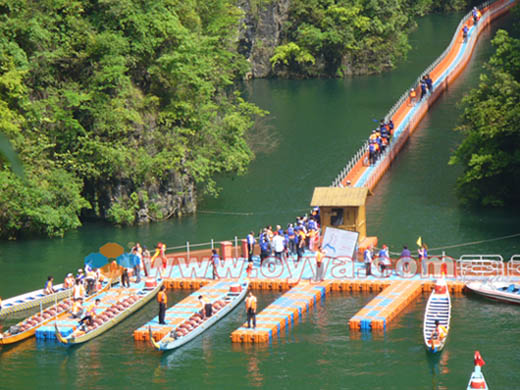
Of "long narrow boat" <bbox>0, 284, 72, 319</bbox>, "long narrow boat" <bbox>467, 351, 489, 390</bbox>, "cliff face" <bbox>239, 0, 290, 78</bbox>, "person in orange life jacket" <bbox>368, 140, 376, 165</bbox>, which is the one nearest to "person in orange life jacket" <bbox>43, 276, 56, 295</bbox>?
"long narrow boat" <bbox>0, 284, 72, 319</bbox>

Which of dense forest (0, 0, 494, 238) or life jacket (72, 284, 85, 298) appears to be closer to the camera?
life jacket (72, 284, 85, 298)

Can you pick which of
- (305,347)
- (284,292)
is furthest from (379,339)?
(284,292)

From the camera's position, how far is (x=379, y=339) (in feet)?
154

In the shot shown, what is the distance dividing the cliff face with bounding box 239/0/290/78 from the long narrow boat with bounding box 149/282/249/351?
74.4 metres

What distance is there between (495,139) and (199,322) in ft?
95.3

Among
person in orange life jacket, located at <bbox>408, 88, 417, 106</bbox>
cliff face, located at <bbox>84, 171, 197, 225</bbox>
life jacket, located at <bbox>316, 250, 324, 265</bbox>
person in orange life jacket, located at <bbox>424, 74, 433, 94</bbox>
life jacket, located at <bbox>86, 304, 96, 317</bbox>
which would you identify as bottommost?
life jacket, located at <bbox>86, 304, 96, 317</bbox>

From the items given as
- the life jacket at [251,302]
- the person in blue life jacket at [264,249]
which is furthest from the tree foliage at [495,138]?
the life jacket at [251,302]

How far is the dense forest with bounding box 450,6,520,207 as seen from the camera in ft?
224

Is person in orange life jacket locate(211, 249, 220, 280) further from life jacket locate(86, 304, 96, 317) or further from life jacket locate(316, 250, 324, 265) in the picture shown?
life jacket locate(86, 304, 96, 317)

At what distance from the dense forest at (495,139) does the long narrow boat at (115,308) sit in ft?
80.0

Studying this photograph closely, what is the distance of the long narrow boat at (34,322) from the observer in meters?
48.4

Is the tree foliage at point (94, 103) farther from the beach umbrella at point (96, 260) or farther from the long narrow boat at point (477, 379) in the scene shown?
the long narrow boat at point (477, 379)

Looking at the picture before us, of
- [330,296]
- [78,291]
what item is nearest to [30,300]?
[78,291]

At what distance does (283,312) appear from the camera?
49969 millimetres
